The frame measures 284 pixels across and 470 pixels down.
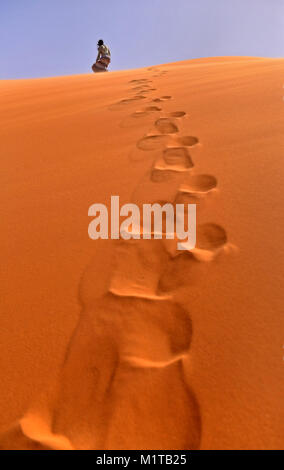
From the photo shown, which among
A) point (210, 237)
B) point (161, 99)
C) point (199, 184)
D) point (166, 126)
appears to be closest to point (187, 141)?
point (166, 126)

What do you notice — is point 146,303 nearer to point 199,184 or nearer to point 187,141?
point 199,184

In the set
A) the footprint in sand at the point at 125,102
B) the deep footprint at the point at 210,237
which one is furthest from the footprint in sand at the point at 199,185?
the footprint in sand at the point at 125,102

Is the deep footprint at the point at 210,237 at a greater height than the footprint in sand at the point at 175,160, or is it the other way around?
the footprint in sand at the point at 175,160

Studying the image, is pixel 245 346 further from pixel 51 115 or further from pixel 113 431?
pixel 51 115

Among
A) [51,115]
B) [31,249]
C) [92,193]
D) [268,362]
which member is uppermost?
[51,115]

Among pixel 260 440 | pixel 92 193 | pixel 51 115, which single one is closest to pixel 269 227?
pixel 260 440

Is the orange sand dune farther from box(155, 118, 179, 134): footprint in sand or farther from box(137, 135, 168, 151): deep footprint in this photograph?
box(155, 118, 179, 134): footprint in sand

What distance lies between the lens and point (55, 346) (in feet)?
2.33

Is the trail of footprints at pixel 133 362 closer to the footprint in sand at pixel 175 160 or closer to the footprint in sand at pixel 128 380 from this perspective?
the footprint in sand at pixel 128 380

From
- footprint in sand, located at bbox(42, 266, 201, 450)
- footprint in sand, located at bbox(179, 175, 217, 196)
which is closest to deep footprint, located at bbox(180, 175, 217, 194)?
footprint in sand, located at bbox(179, 175, 217, 196)

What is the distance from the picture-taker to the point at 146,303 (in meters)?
0.79

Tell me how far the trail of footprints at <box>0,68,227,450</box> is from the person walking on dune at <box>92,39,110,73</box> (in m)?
10.5

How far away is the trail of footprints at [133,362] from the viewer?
55cm

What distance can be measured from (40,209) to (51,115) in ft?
5.18
